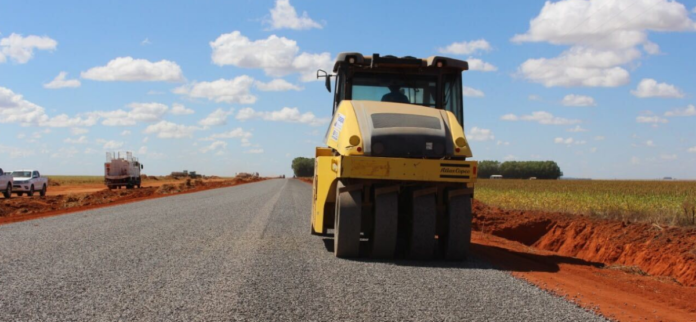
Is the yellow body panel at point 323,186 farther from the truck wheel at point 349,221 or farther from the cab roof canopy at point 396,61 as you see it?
the cab roof canopy at point 396,61

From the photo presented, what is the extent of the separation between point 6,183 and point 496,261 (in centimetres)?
3027

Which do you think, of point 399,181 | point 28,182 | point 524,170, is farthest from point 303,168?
point 399,181

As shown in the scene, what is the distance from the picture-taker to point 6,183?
111 feet

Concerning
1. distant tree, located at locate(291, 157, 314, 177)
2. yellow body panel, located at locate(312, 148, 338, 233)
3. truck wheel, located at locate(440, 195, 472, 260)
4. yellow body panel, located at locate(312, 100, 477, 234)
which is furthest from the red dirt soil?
distant tree, located at locate(291, 157, 314, 177)

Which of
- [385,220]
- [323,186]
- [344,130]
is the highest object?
[344,130]

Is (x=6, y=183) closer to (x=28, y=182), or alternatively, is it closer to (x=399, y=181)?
(x=28, y=182)

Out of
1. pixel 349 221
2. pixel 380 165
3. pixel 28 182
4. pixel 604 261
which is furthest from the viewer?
pixel 28 182

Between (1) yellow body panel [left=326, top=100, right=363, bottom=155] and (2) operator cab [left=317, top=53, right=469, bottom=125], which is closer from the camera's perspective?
(1) yellow body panel [left=326, top=100, right=363, bottom=155]

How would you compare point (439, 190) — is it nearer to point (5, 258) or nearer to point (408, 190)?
point (408, 190)

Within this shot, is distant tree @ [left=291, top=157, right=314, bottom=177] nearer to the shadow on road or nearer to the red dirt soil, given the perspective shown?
the red dirt soil

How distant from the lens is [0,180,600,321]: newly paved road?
6430 millimetres

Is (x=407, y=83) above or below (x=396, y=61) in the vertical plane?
below

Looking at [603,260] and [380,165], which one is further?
[603,260]

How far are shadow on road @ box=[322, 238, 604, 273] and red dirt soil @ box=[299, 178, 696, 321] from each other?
0.9 inches
